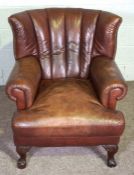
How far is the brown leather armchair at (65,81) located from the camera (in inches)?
63.0

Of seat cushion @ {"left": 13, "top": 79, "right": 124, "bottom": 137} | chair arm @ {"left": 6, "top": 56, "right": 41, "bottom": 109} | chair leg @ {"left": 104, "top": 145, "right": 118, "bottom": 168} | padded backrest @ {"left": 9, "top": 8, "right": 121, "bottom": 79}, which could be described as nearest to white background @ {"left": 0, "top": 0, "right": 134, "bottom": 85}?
padded backrest @ {"left": 9, "top": 8, "right": 121, "bottom": 79}

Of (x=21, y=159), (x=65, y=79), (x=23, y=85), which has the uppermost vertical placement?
(x=23, y=85)

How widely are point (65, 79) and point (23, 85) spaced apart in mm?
488

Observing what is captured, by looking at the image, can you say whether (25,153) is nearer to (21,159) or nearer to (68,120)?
(21,159)

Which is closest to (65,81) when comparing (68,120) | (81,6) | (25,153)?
(68,120)

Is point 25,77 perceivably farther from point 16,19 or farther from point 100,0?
point 100,0

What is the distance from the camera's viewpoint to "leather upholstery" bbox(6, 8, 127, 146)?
1.60 m

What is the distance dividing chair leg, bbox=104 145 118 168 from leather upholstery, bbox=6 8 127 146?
54 mm

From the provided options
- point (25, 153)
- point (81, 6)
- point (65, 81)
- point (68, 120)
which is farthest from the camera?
point (81, 6)

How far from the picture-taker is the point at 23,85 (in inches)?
64.1

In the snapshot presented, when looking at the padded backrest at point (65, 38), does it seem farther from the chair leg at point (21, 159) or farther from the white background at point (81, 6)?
the chair leg at point (21, 159)

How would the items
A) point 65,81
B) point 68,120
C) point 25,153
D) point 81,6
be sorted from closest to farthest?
point 68,120, point 25,153, point 65,81, point 81,6

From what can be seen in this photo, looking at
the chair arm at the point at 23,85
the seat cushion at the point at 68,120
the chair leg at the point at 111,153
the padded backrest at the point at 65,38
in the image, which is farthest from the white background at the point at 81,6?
the chair leg at the point at 111,153

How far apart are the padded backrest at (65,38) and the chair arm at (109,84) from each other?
0.23m
